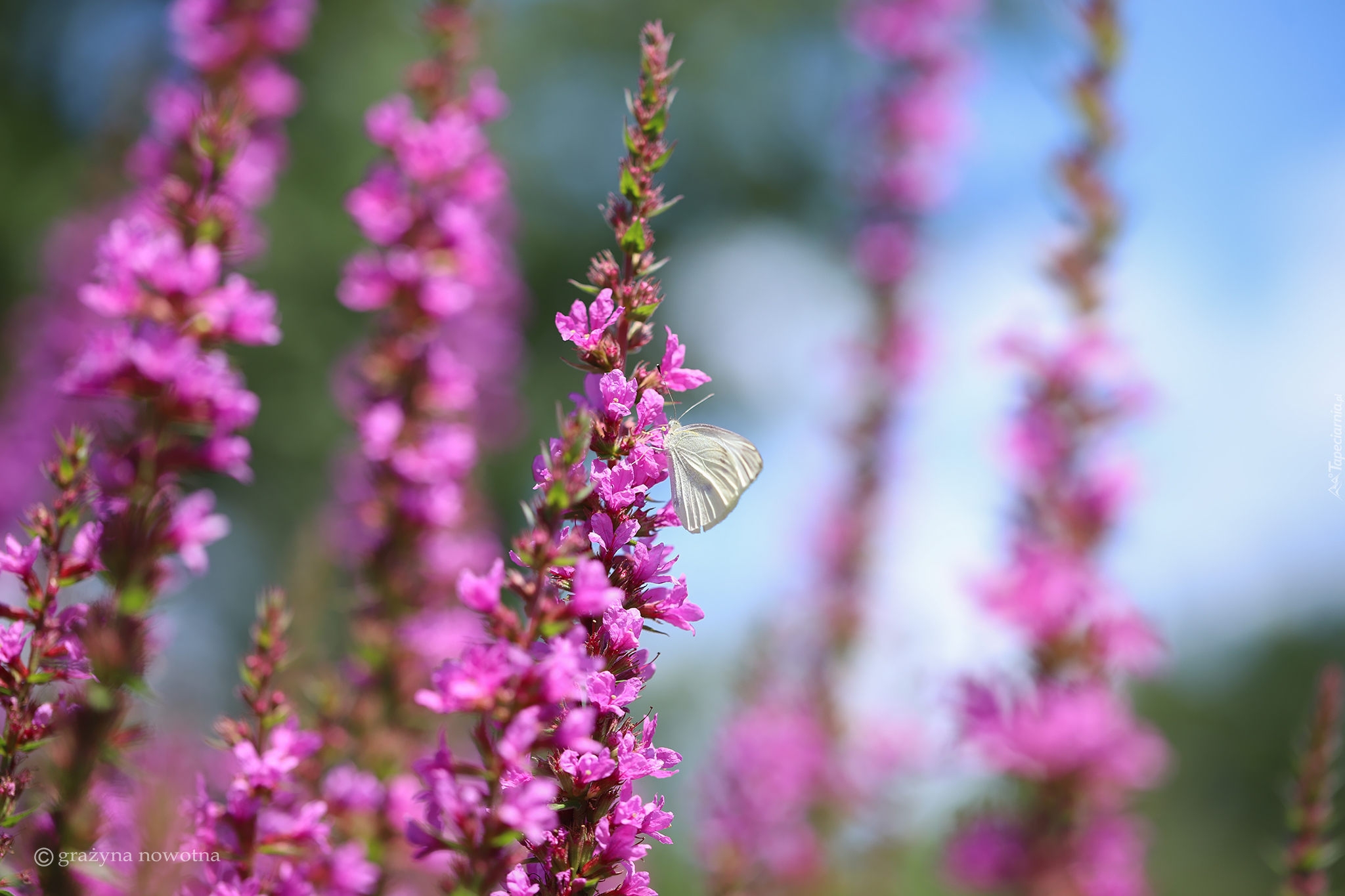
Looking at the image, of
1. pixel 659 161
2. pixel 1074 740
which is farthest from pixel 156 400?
pixel 1074 740

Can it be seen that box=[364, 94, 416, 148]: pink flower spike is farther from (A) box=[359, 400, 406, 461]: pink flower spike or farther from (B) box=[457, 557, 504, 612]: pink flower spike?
→ (B) box=[457, 557, 504, 612]: pink flower spike

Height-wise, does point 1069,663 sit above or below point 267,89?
below

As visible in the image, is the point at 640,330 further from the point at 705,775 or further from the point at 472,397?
the point at 705,775

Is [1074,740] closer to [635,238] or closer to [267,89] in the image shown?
[635,238]

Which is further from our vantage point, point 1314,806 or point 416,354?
point 416,354

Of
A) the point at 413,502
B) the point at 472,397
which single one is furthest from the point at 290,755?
the point at 472,397

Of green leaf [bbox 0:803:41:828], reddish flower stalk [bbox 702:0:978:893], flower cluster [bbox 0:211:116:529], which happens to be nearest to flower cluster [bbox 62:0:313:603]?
green leaf [bbox 0:803:41:828]

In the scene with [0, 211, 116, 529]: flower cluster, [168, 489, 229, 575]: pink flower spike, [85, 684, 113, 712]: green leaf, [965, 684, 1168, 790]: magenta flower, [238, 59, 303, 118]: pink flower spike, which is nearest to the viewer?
[85, 684, 113, 712]: green leaf

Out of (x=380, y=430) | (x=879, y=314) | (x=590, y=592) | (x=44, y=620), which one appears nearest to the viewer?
(x=590, y=592)
